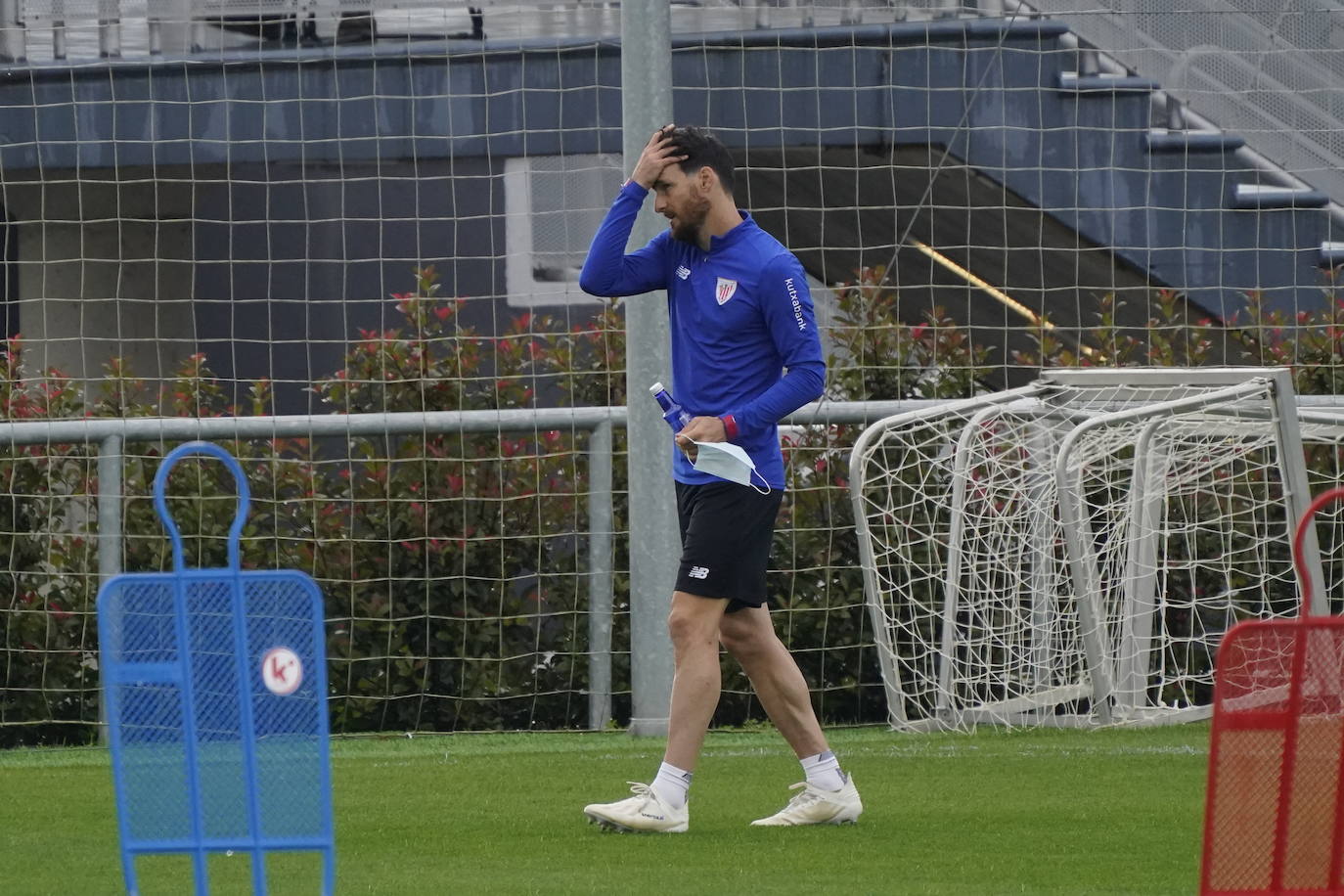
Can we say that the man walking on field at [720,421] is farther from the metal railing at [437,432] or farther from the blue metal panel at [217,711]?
the metal railing at [437,432]

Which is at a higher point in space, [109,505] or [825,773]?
[109,505]

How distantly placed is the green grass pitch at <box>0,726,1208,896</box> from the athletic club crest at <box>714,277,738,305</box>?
1428mm

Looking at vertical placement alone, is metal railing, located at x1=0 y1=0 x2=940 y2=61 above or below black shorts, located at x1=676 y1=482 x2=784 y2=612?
above

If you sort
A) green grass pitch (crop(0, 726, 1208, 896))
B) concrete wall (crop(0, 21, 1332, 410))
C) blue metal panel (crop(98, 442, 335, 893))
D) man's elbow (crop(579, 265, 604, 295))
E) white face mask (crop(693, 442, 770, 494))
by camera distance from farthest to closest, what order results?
concrete wall (crop(0, 21, 1332, 410))
man's elbow (crop(579, 265, 604, 295))
white face mask (crop(693, 442, 770, 494))
green grass pitch (crop(0, 726, 1208, 896))
blue metal panel (crop(98, 442, 335, 893))

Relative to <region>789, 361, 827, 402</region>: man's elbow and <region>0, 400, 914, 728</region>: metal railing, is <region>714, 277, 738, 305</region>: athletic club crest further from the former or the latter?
<region>0, 400, 914, 728</region>: metal railing

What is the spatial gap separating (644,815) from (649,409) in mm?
Answer: 2681

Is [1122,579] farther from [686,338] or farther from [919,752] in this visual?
[686,338]

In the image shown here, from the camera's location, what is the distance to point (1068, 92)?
10.2 metres

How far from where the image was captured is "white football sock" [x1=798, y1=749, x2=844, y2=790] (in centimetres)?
553

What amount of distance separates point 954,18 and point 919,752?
4.37 meters

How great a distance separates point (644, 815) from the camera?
A: 535 cm

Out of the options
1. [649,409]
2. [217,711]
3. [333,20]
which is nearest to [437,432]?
[649,409]

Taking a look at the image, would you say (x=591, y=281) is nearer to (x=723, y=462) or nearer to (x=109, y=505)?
(x=723, y=462)

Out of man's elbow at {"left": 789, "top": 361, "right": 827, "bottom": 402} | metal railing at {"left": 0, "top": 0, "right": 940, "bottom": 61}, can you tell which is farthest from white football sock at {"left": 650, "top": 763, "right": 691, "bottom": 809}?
metal railing at {"left": 0, "top": 0, "right": 940, "bottom": 61}
